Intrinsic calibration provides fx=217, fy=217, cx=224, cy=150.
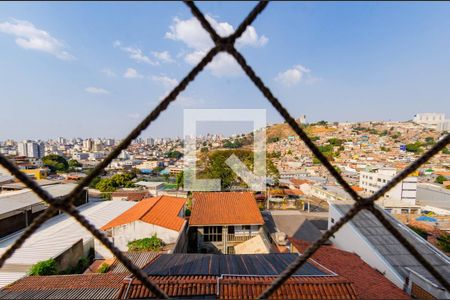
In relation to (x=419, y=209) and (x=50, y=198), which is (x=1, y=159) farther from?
(x=419, y=209)

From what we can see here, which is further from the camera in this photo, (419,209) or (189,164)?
(189,164)

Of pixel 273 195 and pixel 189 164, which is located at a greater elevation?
pixel 189 164

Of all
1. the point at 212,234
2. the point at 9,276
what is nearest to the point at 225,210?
the point at 212,234

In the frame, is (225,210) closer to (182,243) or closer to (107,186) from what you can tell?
(182,243)

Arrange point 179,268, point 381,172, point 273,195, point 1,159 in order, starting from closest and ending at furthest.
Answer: point 1,159 → point 179,268 → point 273,195 → point 381,172

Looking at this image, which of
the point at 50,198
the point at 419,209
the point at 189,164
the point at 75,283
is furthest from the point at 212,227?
the point at 419,209

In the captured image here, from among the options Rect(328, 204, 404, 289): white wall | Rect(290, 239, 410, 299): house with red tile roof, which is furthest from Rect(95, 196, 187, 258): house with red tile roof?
Rect(328, 204, 404, 289): white wall

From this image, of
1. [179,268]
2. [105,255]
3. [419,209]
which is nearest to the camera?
[179,268]

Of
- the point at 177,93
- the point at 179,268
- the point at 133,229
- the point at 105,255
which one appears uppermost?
the point at 177,93
